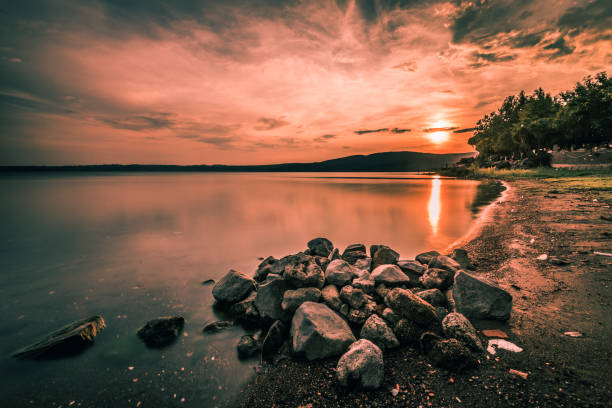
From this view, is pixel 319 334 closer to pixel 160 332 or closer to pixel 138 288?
pixel 160 332

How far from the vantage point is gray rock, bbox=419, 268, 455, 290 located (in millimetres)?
5617

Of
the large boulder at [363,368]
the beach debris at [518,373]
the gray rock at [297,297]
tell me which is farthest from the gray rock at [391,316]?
the beach debris at [518,373]

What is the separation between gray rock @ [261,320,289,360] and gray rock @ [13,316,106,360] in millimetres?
3738

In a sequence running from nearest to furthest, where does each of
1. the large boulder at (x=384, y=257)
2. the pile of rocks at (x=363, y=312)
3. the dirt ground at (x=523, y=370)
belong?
the dirt ground at (x=523, y=370) → the pile of rocks at (x=363, y=312) → the large boulder at (x=384, y=257)

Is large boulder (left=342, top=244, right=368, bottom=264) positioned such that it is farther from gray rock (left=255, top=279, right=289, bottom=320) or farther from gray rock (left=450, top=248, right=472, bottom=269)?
gray rock (left=255, top=279, right=289, bottom=320)

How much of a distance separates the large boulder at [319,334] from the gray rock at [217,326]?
1775 millimetres

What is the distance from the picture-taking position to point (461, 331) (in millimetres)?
3850

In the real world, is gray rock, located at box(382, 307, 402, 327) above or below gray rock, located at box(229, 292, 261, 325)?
above

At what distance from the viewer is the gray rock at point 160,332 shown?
4.84 metres

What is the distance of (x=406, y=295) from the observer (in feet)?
14.9

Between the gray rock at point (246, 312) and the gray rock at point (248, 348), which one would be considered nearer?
the gray rock at point (248, 348)

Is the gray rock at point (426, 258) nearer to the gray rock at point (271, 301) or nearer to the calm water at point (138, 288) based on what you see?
the calm water at point (138, 288)

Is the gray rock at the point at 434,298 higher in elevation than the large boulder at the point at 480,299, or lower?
lower

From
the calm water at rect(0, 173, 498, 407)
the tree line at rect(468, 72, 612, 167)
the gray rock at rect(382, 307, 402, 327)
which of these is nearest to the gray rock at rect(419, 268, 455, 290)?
the gray rock at rect(382, 307, 402, 327)
